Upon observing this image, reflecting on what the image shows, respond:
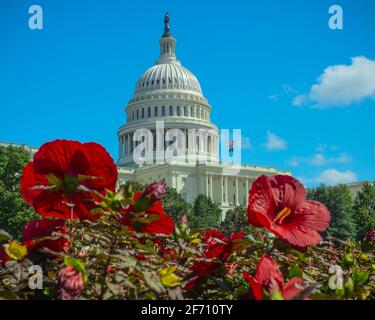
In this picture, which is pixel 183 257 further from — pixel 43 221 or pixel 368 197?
pixel 368 197

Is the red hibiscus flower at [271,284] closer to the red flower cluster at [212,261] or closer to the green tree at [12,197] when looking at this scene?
the red flower cluster at [212,261]

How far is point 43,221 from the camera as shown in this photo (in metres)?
2.59

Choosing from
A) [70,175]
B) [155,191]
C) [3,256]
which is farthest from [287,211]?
[3,256]

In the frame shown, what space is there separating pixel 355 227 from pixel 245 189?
41043 mm

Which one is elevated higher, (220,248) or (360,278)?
(220,248)

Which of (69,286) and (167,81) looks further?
(167,81)

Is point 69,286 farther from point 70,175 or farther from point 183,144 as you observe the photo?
point 183,144

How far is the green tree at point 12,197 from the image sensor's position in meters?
47.4

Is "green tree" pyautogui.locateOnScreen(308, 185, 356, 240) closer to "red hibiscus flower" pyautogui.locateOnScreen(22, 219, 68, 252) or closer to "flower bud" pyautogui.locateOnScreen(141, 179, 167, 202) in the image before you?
"red hibiscus flower" pyautogui.locateOnScreen(22, 219, 68, 252)

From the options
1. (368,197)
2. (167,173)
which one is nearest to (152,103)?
(167,173)

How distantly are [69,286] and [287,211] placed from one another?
2.97ft

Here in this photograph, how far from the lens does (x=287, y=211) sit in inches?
95.7

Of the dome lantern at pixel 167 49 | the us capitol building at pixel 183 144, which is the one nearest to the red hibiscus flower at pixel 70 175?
the us capitol building at pixel 183 144
